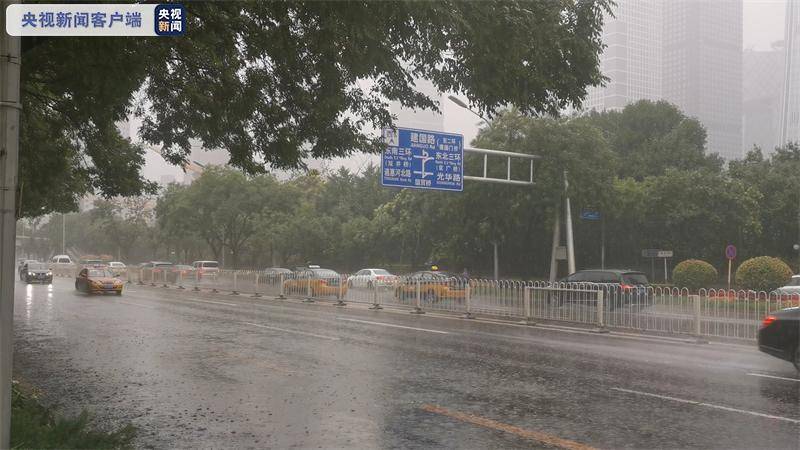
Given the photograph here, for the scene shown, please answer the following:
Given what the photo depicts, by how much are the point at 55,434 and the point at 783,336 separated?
971 cm

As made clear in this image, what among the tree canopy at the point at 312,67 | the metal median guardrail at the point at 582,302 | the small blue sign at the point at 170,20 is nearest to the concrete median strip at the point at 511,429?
the tree canopy at the point at 312,67

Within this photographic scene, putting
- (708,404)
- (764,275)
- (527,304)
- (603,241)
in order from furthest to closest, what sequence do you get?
1. (603,241)
2. (764,275)
3. (527,304)
4. (708,404)

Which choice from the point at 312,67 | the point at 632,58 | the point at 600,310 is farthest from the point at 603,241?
the point at 632,58

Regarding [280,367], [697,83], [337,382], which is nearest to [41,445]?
[337,382]

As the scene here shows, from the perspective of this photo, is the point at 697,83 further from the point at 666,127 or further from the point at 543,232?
the point at 543,232

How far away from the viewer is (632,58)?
267 feet

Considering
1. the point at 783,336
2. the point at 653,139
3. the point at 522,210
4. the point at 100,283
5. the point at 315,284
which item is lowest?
the point at 100,283

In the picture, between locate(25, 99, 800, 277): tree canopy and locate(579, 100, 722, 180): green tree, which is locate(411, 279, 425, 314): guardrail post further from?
locate(579, 100, 722, 180): green tree

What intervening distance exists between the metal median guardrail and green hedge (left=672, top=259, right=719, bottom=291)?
495 inches

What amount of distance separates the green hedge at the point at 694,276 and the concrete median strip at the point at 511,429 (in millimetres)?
24846

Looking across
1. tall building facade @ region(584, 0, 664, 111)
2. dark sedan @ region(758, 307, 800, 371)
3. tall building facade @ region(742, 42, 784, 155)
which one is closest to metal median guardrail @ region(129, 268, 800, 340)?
dark sedan @ region(758, 307, 800, 371)

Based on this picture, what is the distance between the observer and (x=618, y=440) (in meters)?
6.25

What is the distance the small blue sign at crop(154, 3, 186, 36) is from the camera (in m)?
6.29

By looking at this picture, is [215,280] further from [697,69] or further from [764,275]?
[697,69]
